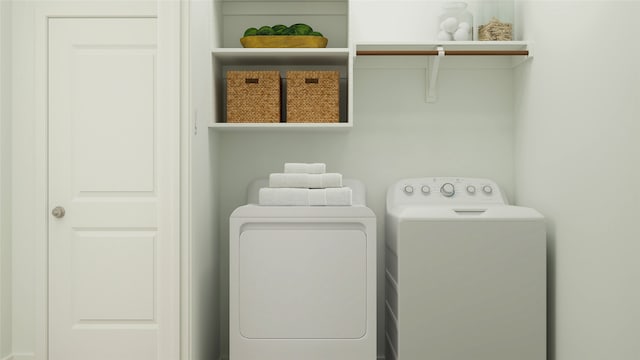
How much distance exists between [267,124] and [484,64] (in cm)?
122

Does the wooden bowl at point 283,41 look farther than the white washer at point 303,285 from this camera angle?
Yes

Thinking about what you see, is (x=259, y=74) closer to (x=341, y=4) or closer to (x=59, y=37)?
(x=341, y=4)

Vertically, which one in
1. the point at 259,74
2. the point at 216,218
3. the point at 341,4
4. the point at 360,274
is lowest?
the point at 360,274

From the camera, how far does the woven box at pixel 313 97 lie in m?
2.70

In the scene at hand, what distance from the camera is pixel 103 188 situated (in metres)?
2.46

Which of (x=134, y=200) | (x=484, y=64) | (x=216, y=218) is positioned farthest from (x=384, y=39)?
(x=134, y=200)

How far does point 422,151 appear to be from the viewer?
2.95 meters

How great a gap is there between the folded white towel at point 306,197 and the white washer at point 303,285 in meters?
0.07

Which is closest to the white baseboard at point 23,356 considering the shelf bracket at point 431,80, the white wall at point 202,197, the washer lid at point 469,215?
the white wall at point 202,197

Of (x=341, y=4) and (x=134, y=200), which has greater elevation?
(x=341, y=4)

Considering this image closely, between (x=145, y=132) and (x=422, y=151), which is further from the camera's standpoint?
(x=422, y=151)

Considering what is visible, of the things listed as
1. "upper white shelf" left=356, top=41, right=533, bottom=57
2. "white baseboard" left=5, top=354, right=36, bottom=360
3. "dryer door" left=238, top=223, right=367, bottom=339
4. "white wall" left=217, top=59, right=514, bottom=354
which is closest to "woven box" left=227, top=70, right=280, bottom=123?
"white wall" left=217, top=59, right=514, bottom=354

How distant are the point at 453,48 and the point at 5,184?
221cm

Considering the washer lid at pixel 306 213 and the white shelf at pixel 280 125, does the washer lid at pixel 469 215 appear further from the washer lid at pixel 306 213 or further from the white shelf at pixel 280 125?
the white shelf at pixel 280 125
